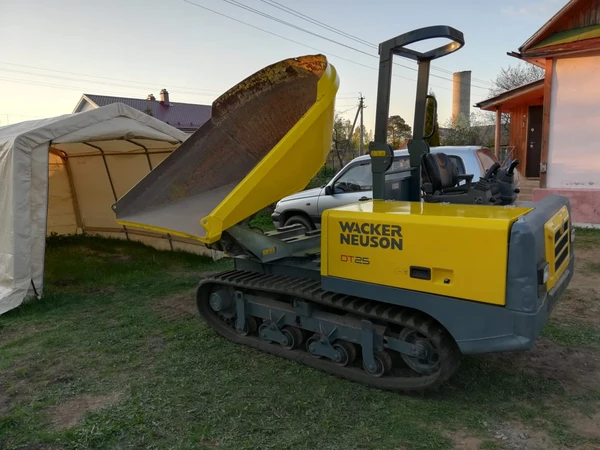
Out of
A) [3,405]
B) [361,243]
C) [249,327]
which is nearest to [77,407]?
[3,405]

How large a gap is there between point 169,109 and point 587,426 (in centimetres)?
4207

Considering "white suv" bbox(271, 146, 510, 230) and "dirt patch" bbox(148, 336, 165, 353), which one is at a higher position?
"white suv" bbox(271, 146, 510, 230)

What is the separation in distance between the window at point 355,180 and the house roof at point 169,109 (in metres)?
31.9

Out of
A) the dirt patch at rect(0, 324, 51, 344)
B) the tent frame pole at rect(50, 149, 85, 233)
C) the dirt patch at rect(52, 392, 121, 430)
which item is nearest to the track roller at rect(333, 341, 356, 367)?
the dirt patch at rect(52, 392, 121, 430)

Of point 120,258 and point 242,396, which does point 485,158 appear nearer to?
point 242,396

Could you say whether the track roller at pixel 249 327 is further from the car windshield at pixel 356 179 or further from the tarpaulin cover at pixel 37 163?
the car windshield at pixel 356 179

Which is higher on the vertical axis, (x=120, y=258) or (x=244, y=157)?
(x=244, y=157)

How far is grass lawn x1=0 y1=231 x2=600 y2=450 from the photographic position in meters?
3.20

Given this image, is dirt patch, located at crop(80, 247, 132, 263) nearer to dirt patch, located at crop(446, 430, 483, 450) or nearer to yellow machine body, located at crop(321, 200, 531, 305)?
yellow machine body, located at crop(321, 200, 531, 305)

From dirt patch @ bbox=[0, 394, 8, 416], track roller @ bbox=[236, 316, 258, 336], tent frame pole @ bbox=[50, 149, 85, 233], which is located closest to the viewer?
dirt patch @ bbox=[0, 394, 8, 416]

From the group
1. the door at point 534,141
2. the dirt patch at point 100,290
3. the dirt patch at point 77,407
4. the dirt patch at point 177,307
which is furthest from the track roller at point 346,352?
the door at point 534,141

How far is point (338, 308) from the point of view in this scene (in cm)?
404

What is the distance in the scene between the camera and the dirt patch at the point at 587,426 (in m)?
3.15

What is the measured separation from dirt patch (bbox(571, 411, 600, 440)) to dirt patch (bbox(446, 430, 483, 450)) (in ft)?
2.33
